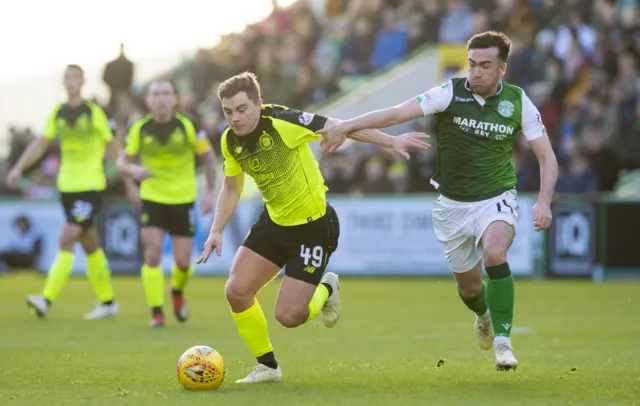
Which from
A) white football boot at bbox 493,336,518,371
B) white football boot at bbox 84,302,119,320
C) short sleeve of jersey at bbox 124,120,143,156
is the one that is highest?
short sleeve of jersey at bbox 124,120,143,156

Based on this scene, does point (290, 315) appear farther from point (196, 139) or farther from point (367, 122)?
point (196, 139)

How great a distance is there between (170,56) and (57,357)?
19214 mm

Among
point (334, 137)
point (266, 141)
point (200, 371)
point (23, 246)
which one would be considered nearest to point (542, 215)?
point (334, 137)

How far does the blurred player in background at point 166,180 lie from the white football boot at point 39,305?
4.97 feet

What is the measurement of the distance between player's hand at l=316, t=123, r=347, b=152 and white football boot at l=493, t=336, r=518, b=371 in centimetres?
179

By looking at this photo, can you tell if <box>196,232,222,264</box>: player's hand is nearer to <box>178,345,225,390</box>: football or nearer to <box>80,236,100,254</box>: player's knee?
<box>178,345,225,390</box>: football

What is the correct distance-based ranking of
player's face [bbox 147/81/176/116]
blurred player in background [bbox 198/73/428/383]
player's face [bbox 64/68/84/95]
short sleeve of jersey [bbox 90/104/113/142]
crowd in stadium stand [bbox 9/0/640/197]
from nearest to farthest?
blurred player in background [bbox 198/73/428/383] → player's face [bbox 147/81/176/116] → player's face [bbox 64/68/84/95] → short sleeve of jersey [bbox 90/104/113/142] → crowd in stadium stand [bbox 9/0/640/197]

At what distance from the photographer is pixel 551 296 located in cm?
1720

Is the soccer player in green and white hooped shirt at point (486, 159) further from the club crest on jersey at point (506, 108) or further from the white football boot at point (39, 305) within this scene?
the white football boot at point (39, 305)

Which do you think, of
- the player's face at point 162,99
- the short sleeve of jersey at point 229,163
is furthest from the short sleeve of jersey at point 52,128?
the short sleeve of jersey at point 229,163

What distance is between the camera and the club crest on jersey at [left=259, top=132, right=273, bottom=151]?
27.2 feet

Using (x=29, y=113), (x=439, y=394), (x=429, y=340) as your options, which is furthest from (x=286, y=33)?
(x=439, y=394)

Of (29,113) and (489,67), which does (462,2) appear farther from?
(489,67)

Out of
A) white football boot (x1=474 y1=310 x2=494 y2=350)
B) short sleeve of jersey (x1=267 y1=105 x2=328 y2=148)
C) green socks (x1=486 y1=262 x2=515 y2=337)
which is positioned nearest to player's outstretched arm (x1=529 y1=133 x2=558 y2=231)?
green socks (x1=486 y1=262 x2=515 y2=337)
